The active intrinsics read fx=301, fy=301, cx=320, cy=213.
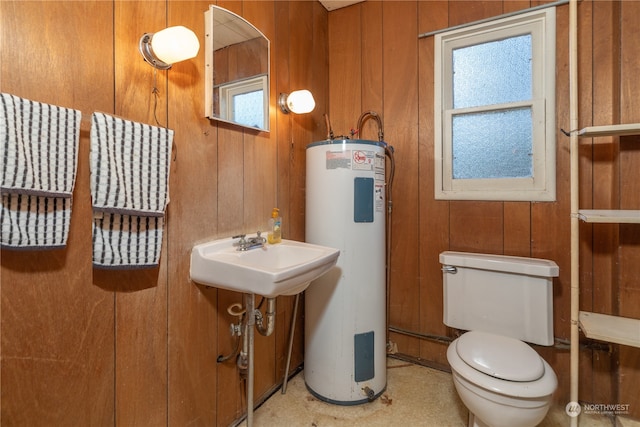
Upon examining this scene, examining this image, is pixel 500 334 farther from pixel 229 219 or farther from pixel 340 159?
pixel 229 219

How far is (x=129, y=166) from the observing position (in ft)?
2.95

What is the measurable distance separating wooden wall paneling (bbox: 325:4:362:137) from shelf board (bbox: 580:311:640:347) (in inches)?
61.2

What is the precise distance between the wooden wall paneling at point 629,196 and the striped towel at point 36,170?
2.06 meters

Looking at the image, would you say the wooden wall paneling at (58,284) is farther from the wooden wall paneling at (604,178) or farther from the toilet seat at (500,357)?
the wooden wall paneling at (604,178)

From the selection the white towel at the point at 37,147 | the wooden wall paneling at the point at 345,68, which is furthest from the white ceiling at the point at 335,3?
the white towel at the point at 37,147

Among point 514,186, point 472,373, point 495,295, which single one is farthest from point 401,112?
point 472,373

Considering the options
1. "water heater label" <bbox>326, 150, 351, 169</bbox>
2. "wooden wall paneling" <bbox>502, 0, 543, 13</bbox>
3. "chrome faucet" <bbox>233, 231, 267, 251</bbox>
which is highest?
"wooden wall paneling" <bbox>502, 0, 543, 13</bbox>

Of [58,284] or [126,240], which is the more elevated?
[126,240]

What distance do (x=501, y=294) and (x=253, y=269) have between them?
121 centimetres

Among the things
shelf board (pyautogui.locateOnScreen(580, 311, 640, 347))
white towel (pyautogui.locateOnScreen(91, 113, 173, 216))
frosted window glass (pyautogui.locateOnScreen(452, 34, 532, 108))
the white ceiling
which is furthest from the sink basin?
the white ceiling

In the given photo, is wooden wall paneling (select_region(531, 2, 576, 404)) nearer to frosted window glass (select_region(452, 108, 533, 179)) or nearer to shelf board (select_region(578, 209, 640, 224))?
frosted window glass (select_region(452, 108, 533, 179))

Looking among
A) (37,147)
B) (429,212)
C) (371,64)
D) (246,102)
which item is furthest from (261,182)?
(371,64)

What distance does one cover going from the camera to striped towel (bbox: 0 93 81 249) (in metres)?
0.68

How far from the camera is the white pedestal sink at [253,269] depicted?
3.17ft
